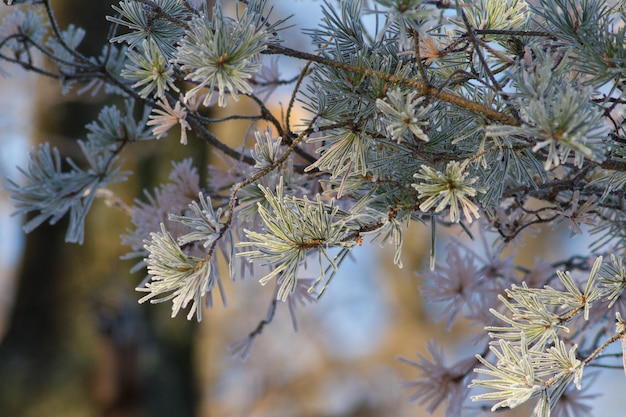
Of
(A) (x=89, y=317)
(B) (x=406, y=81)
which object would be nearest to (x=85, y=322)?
(A) (x=89, y=317)

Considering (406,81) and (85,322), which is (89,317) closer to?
(85,322)

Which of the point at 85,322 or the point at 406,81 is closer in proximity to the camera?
the point at 406,81

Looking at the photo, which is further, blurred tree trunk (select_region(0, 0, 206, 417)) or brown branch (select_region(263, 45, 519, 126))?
blurred tree trunk (select_region(0, 0, 206, 417))

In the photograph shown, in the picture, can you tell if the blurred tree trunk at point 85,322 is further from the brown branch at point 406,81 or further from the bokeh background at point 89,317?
the brown branch at point 406,81

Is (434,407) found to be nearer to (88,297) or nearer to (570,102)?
A: (570,102)

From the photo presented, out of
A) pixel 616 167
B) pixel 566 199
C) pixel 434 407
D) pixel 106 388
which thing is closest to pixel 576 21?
pixel 616 167

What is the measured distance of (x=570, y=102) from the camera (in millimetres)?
410

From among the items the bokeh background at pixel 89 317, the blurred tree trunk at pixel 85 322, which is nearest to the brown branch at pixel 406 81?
the bokeh background at pixel 89 317

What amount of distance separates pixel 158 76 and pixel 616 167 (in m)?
0.39

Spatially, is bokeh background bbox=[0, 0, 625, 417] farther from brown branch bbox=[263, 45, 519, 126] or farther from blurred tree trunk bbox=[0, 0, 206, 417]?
brown branch bbox=[263, 45, 519, 126]

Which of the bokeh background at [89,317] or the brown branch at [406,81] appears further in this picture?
the bokeh background at [89,317]

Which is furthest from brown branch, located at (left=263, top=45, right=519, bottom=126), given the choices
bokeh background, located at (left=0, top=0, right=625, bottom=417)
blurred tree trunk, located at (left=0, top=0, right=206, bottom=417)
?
blurred tree trunk, located at (left=0, top=0, right=206, bottom=417)

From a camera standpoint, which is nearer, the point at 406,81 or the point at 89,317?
the point at 406,81

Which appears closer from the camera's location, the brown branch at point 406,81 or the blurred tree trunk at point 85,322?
the brown branch at point 406,81
